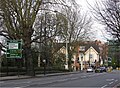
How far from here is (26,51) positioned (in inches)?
2067

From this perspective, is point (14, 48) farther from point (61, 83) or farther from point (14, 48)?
point (61, 83)

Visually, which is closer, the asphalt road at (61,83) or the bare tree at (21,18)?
the asphalt road at (61,83)

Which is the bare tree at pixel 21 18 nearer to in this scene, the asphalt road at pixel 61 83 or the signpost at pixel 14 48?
the signpost at pixel 14 48

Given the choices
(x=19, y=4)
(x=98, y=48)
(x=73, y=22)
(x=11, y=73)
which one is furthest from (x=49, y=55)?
(x=98, y=48)

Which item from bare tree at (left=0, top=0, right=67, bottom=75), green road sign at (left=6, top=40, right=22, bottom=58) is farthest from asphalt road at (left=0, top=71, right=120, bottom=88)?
bare tree at (left=0, top=0, right=67, bottom=75)

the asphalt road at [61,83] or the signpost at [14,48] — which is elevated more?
the signpost at [14,48]

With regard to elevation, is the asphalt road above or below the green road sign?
below

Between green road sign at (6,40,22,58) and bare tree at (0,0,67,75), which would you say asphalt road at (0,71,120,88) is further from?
bare tree at (0,0,67,75)

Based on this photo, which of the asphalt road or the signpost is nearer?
the asphalt road

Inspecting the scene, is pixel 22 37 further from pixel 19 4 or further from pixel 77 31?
pixel 77 31

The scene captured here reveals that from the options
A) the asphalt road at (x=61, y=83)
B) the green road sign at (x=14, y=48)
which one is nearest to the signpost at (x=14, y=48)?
the green road sign at (x=14, y=48)

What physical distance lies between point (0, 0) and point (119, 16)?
24882 mm

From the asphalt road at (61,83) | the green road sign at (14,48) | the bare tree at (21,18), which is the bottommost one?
the asphalt road at (61,83)

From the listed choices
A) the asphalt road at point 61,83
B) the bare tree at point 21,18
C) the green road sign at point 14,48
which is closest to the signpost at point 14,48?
the green road sign at point 14,48
